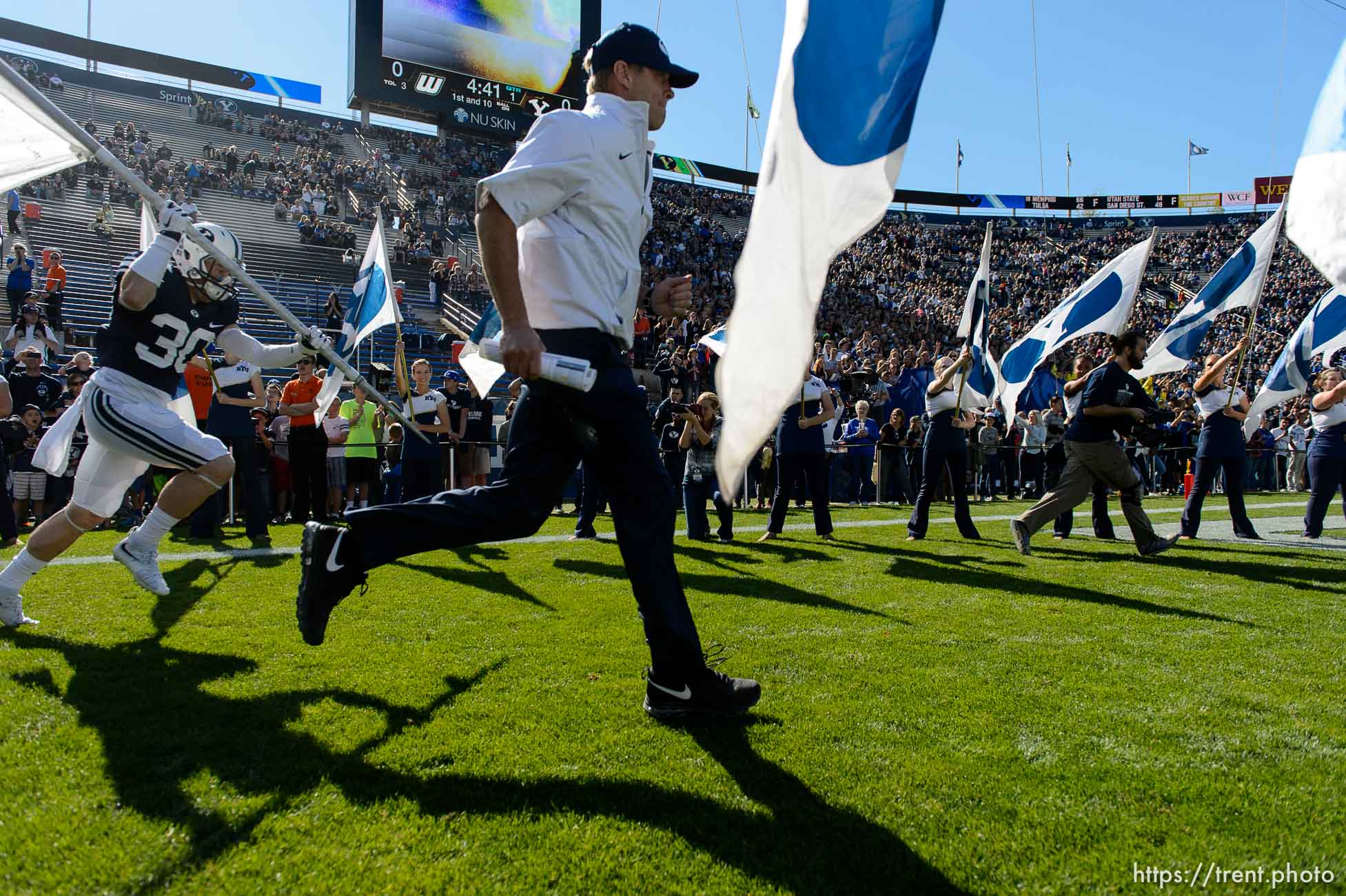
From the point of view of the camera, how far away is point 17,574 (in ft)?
14.4

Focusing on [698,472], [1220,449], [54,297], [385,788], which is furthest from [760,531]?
[54,297]

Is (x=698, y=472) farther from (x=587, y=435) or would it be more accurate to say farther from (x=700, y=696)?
(x=587, y=435)

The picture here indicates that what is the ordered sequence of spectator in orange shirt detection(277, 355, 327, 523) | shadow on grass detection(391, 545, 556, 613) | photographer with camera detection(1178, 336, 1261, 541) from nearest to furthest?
1. shadow on grass detection(391, 545, 556, 613)
2. photographer with camera detection(1178, 336, 1261, 541)
3. spectator in orange shirt detection(277, 355, 327, 523)

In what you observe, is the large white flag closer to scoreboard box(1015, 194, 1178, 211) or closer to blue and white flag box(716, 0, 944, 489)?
blue and white flag box(716, 0, 944, 489)

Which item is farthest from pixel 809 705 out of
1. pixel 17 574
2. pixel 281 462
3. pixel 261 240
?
pixel 261 240

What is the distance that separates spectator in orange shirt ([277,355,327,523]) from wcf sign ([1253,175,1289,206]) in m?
65.0

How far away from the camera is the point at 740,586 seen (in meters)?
5.99

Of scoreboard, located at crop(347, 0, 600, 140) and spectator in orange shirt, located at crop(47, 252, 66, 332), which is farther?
scoreboard, located at crop(347, 0, 600, 140)

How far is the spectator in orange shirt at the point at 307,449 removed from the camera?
10312mm

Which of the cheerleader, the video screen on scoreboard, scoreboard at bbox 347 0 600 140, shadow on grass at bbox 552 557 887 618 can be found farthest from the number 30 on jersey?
the video screen on scoreboard

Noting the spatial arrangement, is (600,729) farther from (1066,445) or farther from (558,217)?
(1066,445)

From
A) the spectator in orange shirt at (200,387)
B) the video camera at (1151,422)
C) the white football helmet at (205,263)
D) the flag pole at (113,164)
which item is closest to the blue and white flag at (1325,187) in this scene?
the video camera at (1151,422)

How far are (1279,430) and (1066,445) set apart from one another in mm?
18471

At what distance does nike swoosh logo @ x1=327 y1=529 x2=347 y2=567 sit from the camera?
279cm
